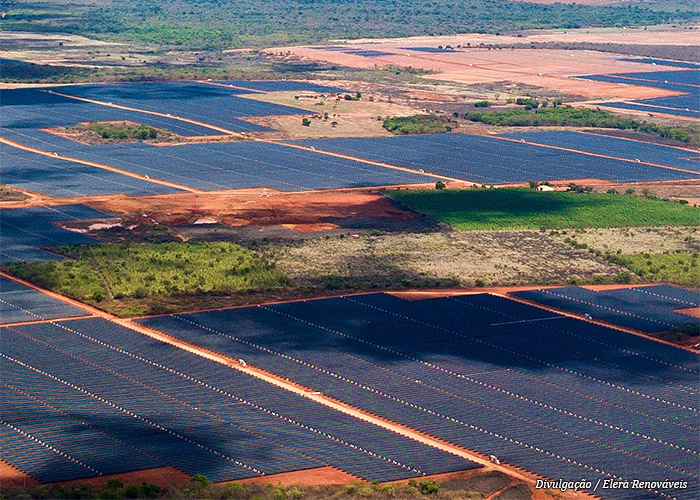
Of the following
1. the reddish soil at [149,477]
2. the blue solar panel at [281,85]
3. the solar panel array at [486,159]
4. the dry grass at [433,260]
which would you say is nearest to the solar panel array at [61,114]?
the solar panel array at [486,159]

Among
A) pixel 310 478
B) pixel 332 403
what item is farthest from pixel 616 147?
pixel 310 478

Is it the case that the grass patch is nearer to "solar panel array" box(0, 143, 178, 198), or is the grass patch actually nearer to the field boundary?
"solar panel array" box(0, 143, 178, 198)

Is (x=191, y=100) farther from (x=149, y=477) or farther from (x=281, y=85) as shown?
(x=149, y=477)

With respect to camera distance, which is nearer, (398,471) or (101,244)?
(398,471)

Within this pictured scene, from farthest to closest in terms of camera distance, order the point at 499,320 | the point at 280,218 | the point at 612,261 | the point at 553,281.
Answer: the point at 280,218 < the point at 612,261 < the point at 553,281 < the point at 499,320

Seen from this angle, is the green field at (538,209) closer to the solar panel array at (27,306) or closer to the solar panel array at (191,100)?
the solar panel array at (27,306)

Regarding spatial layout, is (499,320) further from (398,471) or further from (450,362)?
(398,471)

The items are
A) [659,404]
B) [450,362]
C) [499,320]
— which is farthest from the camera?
[499,320]

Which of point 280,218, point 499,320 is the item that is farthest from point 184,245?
point 499,320
